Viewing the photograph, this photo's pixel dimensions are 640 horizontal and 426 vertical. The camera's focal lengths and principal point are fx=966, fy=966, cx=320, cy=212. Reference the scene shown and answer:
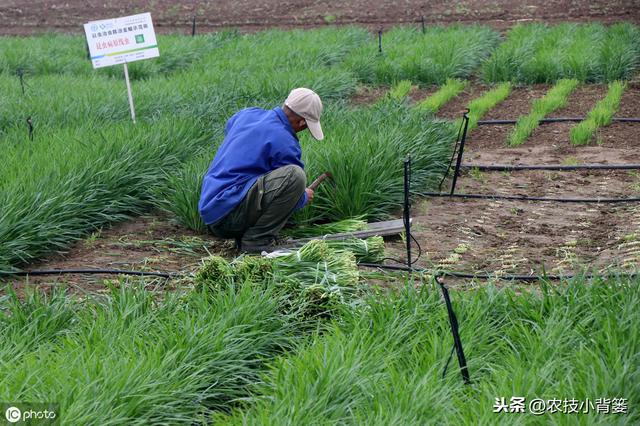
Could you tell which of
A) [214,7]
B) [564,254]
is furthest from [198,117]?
[214,7]

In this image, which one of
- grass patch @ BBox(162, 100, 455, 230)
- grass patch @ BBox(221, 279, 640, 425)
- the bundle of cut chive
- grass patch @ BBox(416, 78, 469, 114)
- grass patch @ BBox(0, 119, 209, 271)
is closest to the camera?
grass patch @ BBox(221, 279, 640, 425)

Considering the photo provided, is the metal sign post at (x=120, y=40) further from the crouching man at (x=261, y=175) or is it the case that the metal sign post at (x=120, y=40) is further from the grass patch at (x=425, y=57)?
the grass patch at (x=425, y=57)

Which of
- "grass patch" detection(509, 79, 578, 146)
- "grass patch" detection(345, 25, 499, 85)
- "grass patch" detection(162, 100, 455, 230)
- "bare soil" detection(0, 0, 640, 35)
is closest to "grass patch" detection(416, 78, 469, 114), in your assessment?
"grass patch" detection(345, 25, 499, 85)

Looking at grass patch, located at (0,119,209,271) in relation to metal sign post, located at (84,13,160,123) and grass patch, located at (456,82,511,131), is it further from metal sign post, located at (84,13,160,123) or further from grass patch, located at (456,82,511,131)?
grass patch, located at (456,82,511,131)

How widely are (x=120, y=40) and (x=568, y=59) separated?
16.5 ft

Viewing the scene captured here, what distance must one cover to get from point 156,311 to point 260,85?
5430 millimetres

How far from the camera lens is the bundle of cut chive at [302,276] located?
14.2 feet

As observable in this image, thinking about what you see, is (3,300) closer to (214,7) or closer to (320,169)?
(320,169)

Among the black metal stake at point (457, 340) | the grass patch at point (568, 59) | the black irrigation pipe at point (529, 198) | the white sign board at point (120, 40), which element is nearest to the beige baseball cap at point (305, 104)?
the black irrigation pipe at point (529, 198)

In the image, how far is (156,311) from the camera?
163 inches

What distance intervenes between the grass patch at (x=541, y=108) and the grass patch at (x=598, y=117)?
1.19ft

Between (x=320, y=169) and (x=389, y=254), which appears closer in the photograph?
(x=389, y=254)

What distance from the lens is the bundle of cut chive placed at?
4.32 metres

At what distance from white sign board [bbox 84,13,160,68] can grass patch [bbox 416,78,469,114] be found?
258 centimetres
